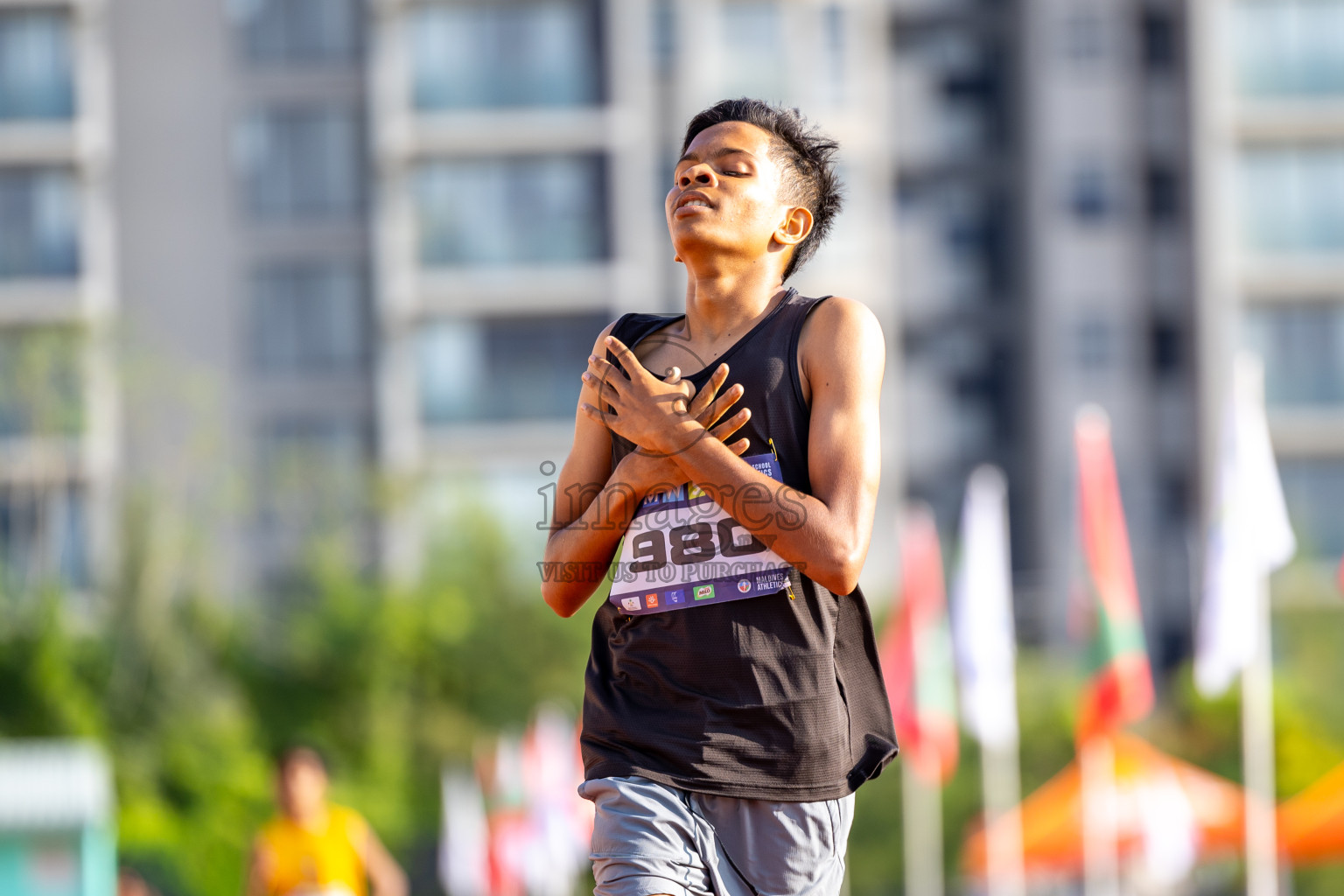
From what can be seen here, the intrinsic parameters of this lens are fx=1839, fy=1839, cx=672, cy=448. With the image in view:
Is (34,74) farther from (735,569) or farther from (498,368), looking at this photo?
(735,569)

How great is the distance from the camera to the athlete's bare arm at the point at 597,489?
10.2 feet

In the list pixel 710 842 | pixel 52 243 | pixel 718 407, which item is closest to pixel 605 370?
pixel 718 407

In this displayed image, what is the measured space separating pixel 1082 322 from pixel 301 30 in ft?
60.5

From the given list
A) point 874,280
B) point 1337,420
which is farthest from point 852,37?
point 1337,420

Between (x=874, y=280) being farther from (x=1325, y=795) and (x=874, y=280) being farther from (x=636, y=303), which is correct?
(x=1325, y=795)

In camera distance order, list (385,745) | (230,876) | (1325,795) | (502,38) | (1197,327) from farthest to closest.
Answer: (1197,327) < (502,38) < (385,745) < (230,876) < (1325,795)

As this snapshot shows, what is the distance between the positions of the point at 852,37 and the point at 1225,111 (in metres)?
8.12

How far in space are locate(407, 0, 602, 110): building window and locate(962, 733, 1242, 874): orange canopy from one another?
2015 centimetres

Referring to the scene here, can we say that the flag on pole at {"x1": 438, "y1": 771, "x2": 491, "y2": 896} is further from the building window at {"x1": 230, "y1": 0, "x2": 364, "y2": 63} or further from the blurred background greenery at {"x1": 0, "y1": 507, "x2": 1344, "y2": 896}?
the building window at {"x1": 230, "y1": 0, "x2": 364, "y2": 63}

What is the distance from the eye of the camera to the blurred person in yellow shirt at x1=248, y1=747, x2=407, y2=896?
7594 millimetres

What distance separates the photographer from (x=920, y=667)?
2005cm

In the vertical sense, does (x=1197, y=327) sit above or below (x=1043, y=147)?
below

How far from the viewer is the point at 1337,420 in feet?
126

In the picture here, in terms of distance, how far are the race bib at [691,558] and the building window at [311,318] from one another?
3607 centimetres
